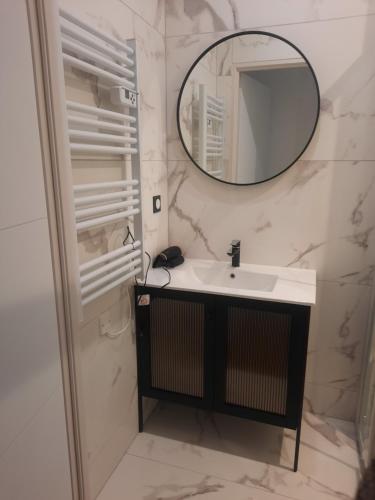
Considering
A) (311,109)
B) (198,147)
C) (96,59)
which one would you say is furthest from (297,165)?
(96,59)

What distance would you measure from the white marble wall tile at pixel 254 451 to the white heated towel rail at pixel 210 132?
1350 mm

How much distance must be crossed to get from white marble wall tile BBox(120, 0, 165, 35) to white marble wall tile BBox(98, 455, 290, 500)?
2054 millimetres

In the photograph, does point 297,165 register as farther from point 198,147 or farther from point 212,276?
point 212,276

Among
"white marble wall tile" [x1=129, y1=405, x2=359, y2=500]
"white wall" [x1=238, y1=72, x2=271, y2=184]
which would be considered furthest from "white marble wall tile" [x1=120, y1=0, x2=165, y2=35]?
"white marble wall tile" [x1=129, y1=405, x2=359, y2=500]

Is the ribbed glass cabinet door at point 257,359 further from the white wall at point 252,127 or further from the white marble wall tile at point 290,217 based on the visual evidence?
the white wall at point 252,127

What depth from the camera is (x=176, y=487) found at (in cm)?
171

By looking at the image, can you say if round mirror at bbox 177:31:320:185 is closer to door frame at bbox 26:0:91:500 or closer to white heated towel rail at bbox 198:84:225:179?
white heated towel rail at bbox 198:84:225:179

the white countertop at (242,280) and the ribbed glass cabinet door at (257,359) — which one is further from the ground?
the white countertop at (242,280)

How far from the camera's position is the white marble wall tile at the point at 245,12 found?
5.54 ft

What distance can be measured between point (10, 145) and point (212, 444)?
1754mm

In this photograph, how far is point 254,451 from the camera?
1909mm

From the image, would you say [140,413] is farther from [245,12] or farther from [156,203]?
[245,12]

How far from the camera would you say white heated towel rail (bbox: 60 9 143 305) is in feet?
3.93

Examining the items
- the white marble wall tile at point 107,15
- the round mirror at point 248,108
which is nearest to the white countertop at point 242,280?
the round mirror at point 248,108
